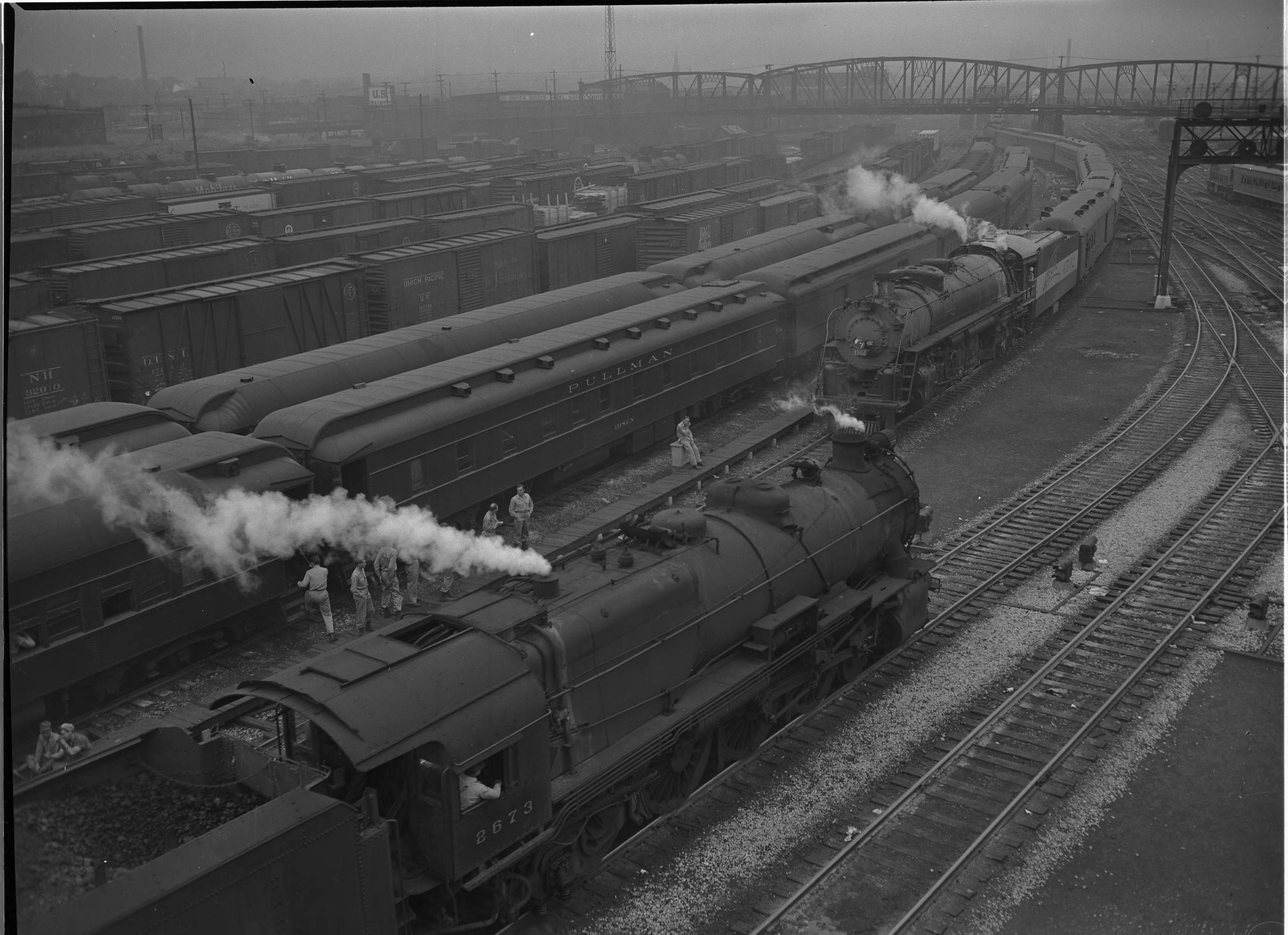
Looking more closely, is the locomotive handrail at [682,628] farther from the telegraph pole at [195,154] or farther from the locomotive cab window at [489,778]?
the telegraph pole at [195,154]

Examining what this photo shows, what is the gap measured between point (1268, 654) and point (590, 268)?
89.5 ft

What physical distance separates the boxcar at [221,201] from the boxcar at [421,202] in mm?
4623

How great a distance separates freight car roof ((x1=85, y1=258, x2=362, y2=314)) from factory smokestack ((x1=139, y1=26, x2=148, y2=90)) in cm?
499

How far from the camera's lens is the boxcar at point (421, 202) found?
150 ft

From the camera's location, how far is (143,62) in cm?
2589

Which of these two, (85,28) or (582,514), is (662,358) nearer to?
(582,514)

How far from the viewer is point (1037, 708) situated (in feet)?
48.1

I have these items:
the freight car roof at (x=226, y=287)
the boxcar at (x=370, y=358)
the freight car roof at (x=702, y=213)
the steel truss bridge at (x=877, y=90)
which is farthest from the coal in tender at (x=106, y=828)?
the steel truss bridge at (x=877, y=90)

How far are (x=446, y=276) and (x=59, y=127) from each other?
18813 millimetres

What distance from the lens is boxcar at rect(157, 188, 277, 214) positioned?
149ft

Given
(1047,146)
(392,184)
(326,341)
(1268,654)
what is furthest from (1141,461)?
(1047,146)

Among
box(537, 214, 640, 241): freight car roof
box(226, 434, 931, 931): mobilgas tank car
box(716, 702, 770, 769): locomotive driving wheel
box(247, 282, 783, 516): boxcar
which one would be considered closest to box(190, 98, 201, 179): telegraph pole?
box(537, 214, 640, 241): freight car roof

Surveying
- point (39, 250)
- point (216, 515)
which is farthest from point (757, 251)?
point (216, 515)

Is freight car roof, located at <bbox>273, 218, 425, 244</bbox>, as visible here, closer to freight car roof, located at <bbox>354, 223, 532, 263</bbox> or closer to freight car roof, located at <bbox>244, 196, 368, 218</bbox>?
freight car roof, located at <bbox>244, 196, 368, 218</bbox>
